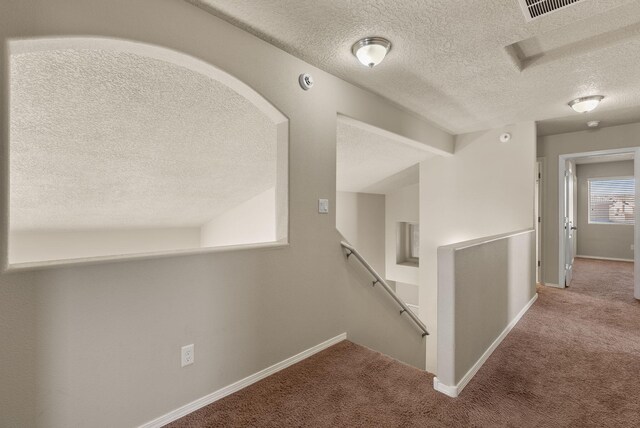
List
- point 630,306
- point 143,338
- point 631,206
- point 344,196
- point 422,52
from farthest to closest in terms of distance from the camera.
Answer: point 631,206 < point 344,196 < point 630,306 < point 422,52 < point 143,338

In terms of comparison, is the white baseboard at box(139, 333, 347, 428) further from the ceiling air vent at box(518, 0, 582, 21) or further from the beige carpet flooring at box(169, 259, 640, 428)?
the ceiling air vent at box(518, 0, 582, 21)

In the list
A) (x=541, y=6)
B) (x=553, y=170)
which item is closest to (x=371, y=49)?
(x=541, y=6)

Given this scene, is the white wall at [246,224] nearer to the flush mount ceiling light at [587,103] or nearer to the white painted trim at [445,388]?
the white painted trim at [445,388]

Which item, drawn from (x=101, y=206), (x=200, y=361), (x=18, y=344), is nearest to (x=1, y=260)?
(x=18, y=344)

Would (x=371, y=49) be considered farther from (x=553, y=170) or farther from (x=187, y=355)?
(x=553, y=170)

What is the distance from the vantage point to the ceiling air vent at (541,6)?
182cm

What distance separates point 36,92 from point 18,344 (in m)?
1.51

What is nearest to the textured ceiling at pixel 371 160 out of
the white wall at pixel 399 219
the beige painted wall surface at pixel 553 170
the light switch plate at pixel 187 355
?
the white wall at pixel 399 219

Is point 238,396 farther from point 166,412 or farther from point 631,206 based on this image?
point 631,206

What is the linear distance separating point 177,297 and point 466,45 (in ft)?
8.27

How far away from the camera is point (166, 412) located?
68.6 inches

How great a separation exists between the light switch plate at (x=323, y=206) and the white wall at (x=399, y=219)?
4209 millimetres

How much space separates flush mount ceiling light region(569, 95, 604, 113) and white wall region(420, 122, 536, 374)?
0.76m

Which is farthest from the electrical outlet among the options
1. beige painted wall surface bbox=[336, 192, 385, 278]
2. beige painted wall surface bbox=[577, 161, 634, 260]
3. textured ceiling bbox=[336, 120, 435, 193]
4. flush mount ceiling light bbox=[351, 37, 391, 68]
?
beige painted wall surface bbox=[577, 161, 634, 260]
